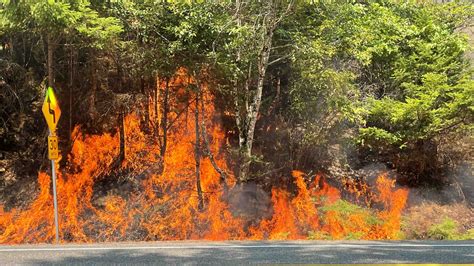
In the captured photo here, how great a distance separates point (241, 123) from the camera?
1670 centimetres

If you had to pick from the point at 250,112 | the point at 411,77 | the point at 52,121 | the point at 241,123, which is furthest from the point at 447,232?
the point at 52,121

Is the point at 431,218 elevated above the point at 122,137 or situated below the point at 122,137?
below

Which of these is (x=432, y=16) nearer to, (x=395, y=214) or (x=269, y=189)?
(x=395, y=214)

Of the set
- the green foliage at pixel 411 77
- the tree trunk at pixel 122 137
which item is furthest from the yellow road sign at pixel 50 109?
the green foliage at pixel 411 77

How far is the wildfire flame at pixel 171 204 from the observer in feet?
48.4

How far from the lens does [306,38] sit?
51.4 ft

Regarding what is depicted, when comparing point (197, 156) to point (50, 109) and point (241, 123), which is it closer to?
point (241, 123)

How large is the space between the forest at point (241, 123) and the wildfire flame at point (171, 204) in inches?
2.1

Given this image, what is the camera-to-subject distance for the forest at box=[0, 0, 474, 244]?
48.2 ft

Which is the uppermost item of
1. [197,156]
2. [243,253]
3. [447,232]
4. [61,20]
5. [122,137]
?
[61,20]

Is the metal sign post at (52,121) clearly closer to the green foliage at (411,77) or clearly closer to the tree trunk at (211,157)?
the tree trunk at (211,157)

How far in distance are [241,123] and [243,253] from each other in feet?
32.4

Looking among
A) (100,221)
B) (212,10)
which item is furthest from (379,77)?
(100,221)

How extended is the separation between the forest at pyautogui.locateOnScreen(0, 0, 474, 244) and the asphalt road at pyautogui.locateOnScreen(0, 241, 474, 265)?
6.80 m
